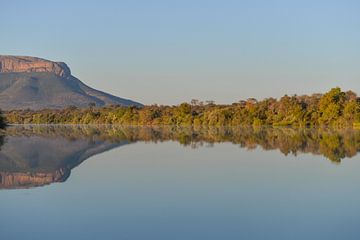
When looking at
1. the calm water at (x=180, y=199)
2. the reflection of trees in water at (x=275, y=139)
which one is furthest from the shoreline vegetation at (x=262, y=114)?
the calm water at (x=180, y=199)

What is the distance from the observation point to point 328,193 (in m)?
13.7

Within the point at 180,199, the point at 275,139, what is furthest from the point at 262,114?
the point at 180,199

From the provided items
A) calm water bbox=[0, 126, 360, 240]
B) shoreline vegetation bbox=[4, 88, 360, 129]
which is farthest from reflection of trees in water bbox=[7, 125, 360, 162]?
shoreline vegetation bbox=[4, 88, 360, 129]

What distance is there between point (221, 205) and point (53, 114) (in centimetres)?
11848

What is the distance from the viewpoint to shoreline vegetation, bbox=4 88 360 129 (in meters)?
73.3

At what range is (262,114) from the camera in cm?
8600

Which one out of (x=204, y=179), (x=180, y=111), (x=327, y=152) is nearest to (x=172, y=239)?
(x=204, y=179)

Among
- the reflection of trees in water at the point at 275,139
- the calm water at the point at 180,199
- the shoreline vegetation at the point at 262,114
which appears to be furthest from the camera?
the shoreline vegetation at the point at 262,114

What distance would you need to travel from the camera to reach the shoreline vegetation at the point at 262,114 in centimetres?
7331

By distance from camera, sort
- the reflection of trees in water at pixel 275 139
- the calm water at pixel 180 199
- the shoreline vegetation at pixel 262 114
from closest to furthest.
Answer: the calm water at pixel 180 199 < the reflection of trees in water at pixel 275 139 < the shoreline vegetation at pixel 262 114

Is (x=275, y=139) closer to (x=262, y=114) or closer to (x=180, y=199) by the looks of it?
(x=180, y=199)

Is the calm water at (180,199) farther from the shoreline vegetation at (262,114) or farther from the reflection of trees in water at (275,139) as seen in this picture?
the shoreline vegetation at (262,114)

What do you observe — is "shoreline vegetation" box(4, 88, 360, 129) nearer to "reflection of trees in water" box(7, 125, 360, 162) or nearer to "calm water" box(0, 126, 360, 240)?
"reflection of trees in water" box(7, 125, 360, 162)

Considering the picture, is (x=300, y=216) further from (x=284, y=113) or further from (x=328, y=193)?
(x=284, y=113)
